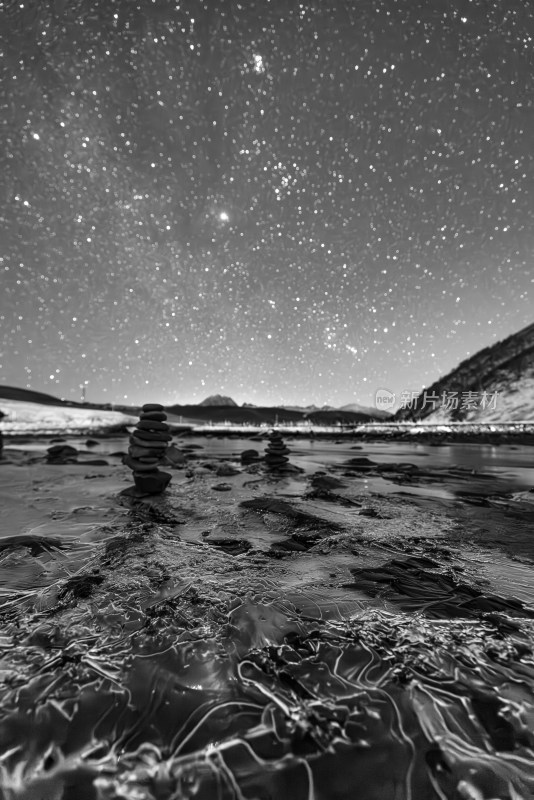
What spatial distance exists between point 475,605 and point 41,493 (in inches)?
456

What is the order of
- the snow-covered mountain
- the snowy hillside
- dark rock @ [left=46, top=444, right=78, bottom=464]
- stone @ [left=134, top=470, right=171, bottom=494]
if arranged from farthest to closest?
the snow-covered mountain < the snowy hillside < dark rock @ [left=46, top=444, right=78, bottom=464] < stone @ [left=134, top=470, right=171, bottom=494]

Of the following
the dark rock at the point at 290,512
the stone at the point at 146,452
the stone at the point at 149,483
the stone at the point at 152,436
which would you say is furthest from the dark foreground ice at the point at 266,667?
the stone at the point at 152,436

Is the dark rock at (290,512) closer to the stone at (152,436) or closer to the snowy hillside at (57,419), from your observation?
the stone at (152,436)

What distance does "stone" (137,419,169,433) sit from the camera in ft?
34.4

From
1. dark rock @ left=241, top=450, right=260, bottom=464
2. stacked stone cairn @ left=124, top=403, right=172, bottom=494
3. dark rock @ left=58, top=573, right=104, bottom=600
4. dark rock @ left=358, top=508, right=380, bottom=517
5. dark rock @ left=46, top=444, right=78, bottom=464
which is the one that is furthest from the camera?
dark rock @ left=241, top=450, right=260, bottom=464

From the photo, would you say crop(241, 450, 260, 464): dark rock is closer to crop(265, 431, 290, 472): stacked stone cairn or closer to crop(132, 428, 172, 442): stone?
crop(265, 431, 290, 472): stacked stone cairn

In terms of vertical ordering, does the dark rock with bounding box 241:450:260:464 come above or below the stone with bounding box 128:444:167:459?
below

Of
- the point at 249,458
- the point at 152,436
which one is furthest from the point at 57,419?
the point at 152,436

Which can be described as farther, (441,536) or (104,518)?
(104,518)

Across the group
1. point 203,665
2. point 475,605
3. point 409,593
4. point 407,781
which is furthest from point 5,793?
point 475,605

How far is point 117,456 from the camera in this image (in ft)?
76.1

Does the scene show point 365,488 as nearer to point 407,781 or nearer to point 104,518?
point 104,518

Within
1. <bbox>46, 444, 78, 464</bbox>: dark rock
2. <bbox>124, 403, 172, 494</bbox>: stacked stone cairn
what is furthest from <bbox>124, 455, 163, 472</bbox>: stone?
<bbox>46, 444, 78, 464</bbox>: dark rock

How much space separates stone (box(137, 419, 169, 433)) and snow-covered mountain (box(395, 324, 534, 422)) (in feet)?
315
